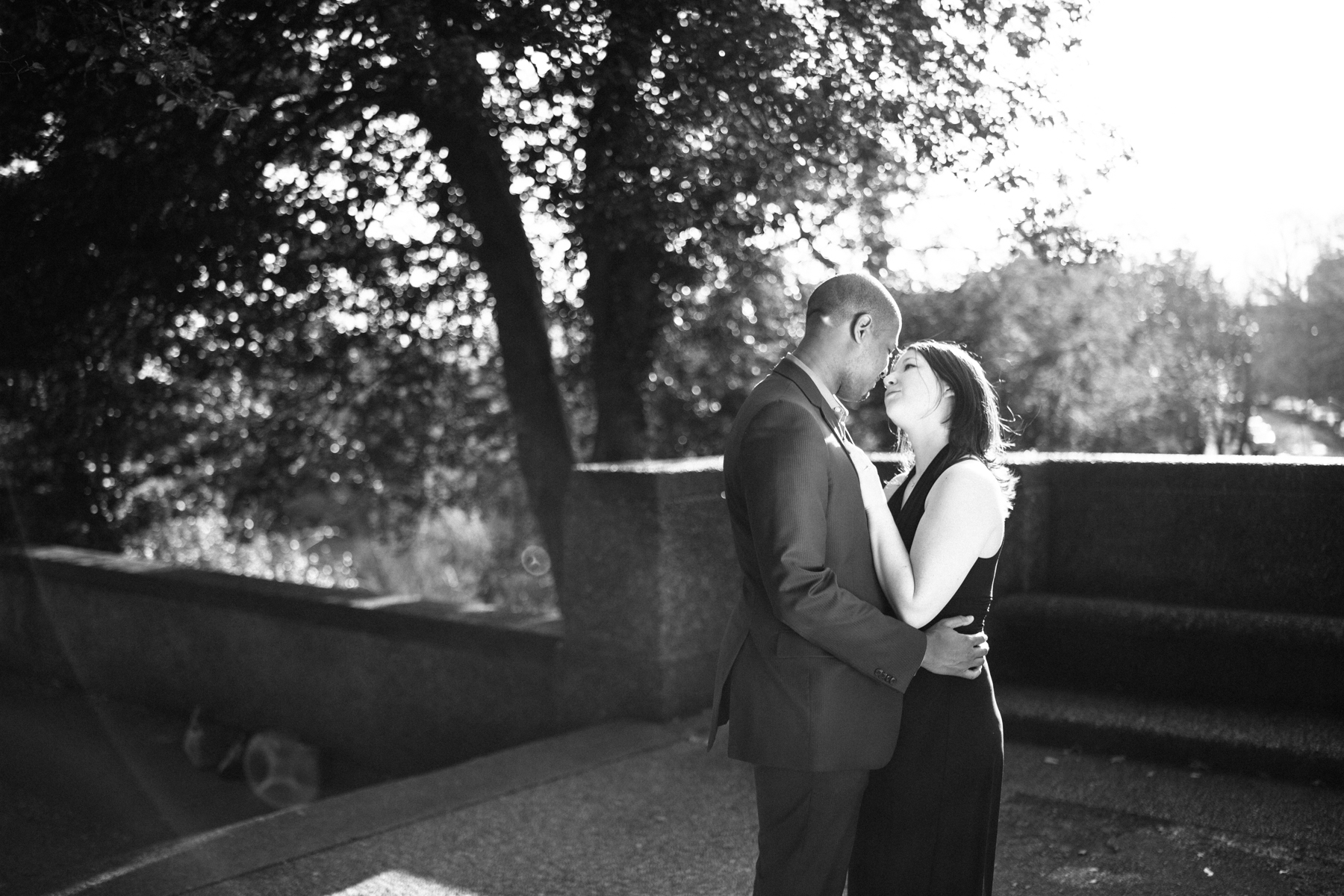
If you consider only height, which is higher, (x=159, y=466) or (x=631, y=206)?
(x=631, y=206)

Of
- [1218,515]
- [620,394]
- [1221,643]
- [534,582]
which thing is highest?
[620,394]

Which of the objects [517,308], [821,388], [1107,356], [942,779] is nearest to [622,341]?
[517,308]

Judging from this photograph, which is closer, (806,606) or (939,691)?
(806,606)

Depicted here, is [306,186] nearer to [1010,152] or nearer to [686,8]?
[686,8]

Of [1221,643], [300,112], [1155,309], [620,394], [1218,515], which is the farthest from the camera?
[1155,309]

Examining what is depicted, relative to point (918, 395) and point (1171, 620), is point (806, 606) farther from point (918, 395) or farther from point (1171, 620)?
point (1171, 620)

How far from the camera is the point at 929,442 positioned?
3.16 metres

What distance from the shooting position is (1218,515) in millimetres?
5887

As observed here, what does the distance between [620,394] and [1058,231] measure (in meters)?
3.54

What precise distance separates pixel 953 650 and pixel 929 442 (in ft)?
1.79

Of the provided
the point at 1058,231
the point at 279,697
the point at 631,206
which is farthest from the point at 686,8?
the point at 279,697

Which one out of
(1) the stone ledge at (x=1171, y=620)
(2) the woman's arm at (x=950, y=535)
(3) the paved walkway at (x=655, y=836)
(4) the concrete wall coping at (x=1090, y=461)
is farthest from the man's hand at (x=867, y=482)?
(1) the stone ledge at (x=1171, y=620)

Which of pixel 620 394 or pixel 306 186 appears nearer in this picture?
pixel 306 186

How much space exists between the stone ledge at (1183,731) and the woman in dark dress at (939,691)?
2.35 metres
